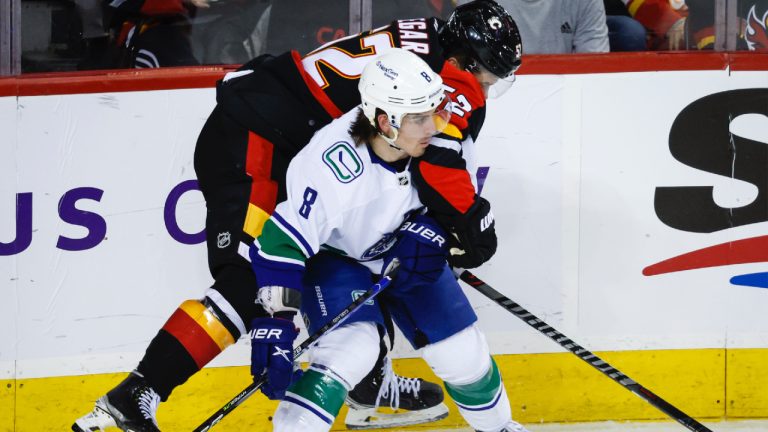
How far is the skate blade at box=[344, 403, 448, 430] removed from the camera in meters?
3.58

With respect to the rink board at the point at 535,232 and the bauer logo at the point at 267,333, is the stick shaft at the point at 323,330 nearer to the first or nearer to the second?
the bauer logo at the point at 267,333

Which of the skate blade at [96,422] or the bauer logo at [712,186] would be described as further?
the bauer logo at [712,186]

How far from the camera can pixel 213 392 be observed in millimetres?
3688

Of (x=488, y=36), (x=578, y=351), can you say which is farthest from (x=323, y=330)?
(x=488, y=36)

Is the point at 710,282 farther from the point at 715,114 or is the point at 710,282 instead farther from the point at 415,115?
the point at 415,115

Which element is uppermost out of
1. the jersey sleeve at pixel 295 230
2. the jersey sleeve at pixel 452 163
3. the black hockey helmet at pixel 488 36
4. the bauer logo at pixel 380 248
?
the black hockey helmet at pixel 488 36

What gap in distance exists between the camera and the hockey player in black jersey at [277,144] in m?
2.96

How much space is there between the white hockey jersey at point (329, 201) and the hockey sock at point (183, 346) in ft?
0.70

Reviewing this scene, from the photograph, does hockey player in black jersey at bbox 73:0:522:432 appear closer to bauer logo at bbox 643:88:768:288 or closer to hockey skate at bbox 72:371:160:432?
hockey skate at bbox 72:371:160:432

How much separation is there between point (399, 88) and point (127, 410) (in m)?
1.01

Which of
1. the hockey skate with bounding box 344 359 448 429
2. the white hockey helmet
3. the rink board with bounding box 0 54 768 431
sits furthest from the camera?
the rink board with bounding box 0 54 768 431

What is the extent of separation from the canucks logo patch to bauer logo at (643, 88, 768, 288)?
1.26 meters

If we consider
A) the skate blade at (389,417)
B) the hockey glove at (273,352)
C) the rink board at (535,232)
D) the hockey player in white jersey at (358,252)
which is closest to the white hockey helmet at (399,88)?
the hockey player in white jersey at (358,252)

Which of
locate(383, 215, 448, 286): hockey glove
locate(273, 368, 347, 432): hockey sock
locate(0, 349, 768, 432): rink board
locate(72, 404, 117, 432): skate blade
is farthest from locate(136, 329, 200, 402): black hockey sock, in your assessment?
locate(0, 349, 768, 432): rink board
